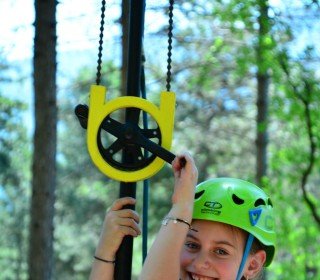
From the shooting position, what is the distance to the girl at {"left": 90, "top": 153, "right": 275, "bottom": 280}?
8.52 feet

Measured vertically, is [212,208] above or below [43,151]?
below

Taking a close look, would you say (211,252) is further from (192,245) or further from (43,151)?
(43,151)

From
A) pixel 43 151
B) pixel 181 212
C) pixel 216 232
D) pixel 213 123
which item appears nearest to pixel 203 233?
pixel 216 232

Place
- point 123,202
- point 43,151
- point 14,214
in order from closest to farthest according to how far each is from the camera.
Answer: point 123,202 < point 43,151 < point 14,214

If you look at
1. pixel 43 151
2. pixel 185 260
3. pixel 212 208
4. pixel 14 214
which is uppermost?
pixel 43 151

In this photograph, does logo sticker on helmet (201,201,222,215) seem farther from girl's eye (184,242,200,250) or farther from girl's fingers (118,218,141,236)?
girl's fingers (118,218,141,236)

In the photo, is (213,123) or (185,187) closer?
(185,187)

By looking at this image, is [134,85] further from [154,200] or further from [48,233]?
[154,200]

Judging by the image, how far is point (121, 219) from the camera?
9.12 feet

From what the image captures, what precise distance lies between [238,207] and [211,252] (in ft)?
0.91

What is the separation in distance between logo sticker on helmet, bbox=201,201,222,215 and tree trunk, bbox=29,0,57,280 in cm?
189

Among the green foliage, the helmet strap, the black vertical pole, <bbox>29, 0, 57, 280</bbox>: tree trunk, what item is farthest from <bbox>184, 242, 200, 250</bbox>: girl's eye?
the green foliage

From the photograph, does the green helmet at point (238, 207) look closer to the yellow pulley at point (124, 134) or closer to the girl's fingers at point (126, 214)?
the girl's fingers at point (126, 214)

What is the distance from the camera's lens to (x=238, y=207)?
10.4 feet
